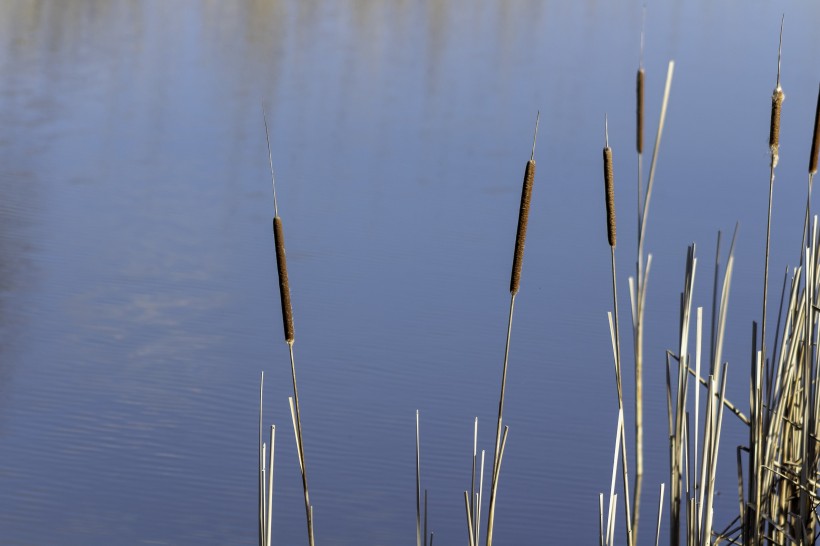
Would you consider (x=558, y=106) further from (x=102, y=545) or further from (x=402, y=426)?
(x=102, y=545)

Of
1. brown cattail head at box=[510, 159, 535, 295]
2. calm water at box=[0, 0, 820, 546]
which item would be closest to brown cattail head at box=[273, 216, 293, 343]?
brown cattail head at box=[510, 159, 535, 295]

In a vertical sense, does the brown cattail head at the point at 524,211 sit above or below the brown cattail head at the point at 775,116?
below

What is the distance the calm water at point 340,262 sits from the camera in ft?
8.37

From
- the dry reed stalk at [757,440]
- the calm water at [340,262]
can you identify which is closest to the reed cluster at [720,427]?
the dry reed stalk at [757,440]

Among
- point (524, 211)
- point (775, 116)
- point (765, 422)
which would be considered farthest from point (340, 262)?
point (524, 211)

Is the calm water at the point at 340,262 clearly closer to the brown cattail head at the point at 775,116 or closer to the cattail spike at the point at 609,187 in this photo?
the brown cattail head at the point at 775,116

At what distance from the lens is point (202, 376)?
2.93 m

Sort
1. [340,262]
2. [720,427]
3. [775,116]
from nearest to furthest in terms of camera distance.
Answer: [775,116]
[720,427]
[340,262]

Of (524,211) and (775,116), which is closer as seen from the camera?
(524,211)

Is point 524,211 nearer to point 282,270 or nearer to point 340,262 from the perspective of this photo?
point 282,270

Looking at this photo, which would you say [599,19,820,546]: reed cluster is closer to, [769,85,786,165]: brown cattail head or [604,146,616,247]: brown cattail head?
[769,85,786,165]: brown cattail head

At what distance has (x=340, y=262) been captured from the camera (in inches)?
141

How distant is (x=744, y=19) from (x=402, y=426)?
17.1 feet

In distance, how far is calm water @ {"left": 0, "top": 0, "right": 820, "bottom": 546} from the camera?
2551 mm
